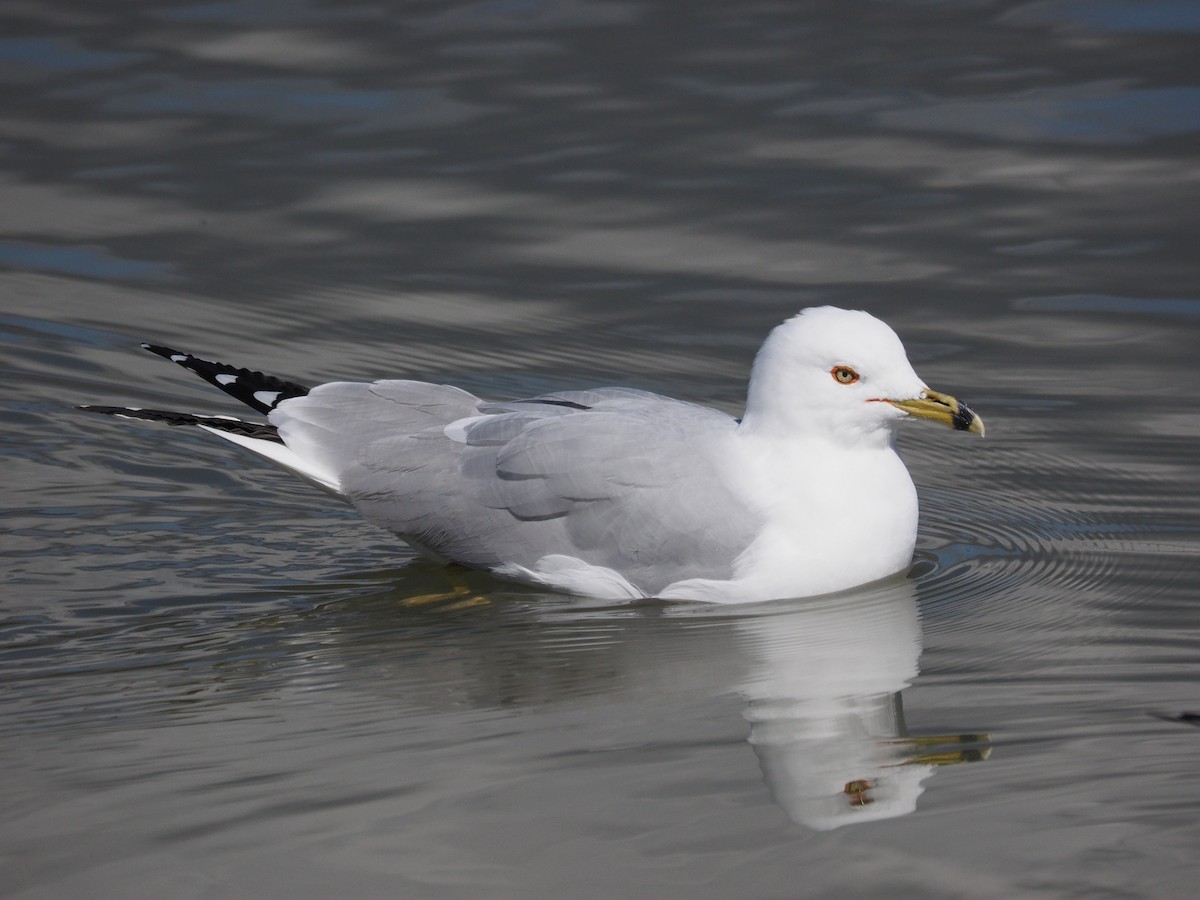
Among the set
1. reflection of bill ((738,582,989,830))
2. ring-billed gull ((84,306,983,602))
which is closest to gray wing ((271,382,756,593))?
ring-billed gull ((84,306,983,602))

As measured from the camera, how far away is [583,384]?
8.26 metres

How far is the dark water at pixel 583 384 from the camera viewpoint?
4.45m

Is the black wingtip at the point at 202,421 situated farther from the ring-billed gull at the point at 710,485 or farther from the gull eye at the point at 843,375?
the gull eye at the point at 843,375

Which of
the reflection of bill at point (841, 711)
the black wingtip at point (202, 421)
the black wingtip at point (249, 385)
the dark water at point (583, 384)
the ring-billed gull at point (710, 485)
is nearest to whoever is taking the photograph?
the dark water at point (583, 384)

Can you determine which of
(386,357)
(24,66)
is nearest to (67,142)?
(24,66)

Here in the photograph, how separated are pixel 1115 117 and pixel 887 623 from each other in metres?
6.05

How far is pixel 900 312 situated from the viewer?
8766 millimetres

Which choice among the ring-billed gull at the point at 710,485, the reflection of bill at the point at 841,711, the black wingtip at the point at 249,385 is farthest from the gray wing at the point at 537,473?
the reflection of bill at the point at 841,711

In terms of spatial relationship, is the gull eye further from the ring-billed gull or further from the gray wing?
the gray wing

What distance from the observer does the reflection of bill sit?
4586mm

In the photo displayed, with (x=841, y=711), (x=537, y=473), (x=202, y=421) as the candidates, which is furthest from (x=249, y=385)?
(x=841, y=711)

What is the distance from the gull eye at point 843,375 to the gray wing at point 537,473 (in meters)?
0.45

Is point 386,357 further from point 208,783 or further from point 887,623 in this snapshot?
point 208,783

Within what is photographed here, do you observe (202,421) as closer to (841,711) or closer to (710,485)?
(710,485)
